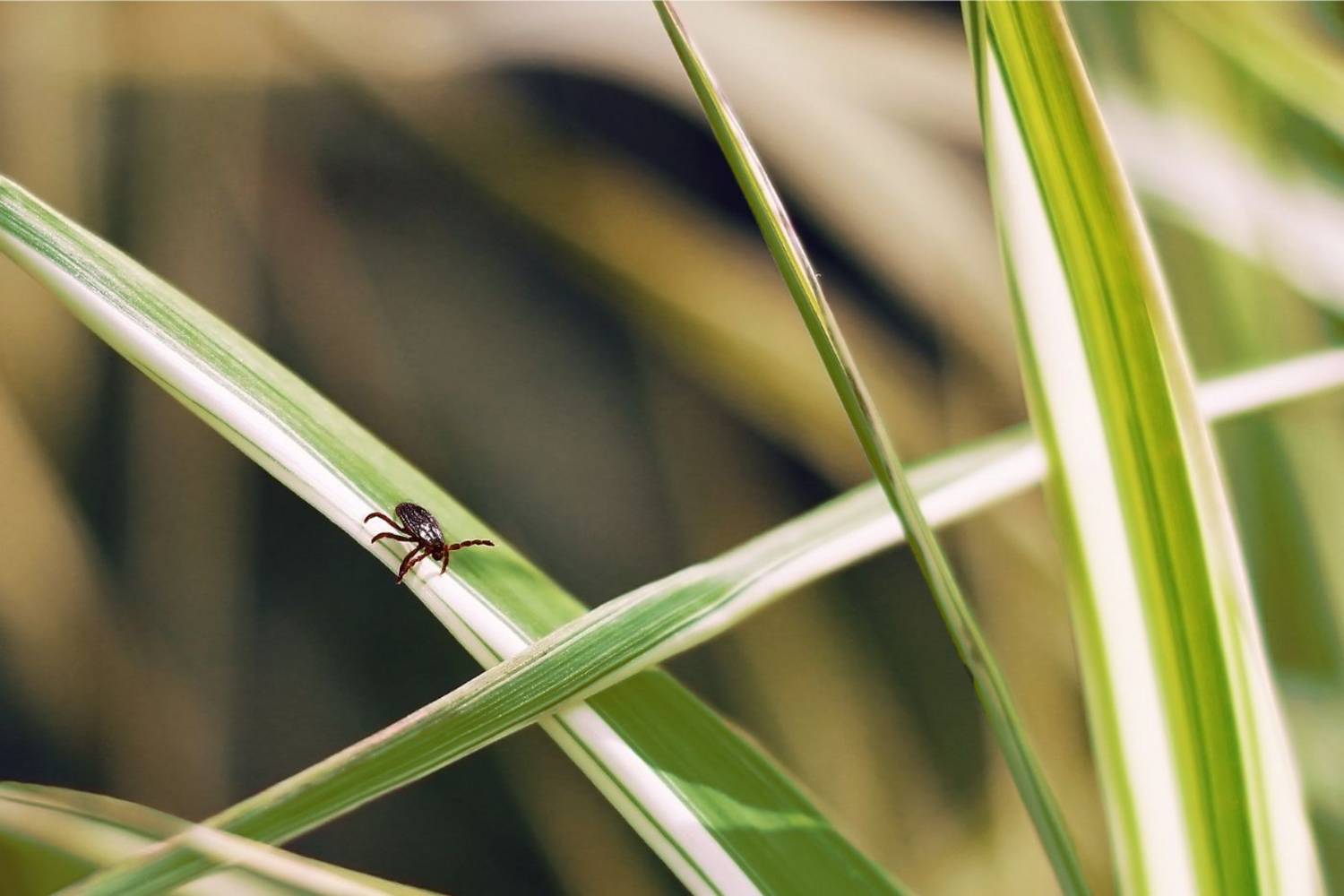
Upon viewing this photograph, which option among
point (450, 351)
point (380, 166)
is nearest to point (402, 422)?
point (450, 351)

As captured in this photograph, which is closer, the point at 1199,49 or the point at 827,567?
the point at 827,567

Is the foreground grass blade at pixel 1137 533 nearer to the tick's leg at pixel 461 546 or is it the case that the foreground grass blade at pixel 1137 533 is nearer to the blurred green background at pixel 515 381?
the tick's leg at pixel 461 546

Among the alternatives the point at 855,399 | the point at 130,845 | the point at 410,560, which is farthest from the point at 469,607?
the point at 130,845

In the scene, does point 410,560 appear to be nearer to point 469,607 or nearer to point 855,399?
point 469,607

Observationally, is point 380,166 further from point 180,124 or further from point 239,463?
point 239,463

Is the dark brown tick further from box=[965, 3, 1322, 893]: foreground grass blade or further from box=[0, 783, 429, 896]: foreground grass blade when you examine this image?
box=[965, 3, 1322, 893]: foreground grass blade

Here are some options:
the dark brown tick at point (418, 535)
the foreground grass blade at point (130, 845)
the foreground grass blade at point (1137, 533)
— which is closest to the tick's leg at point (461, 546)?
the dark brown tick at point (418, 535)
